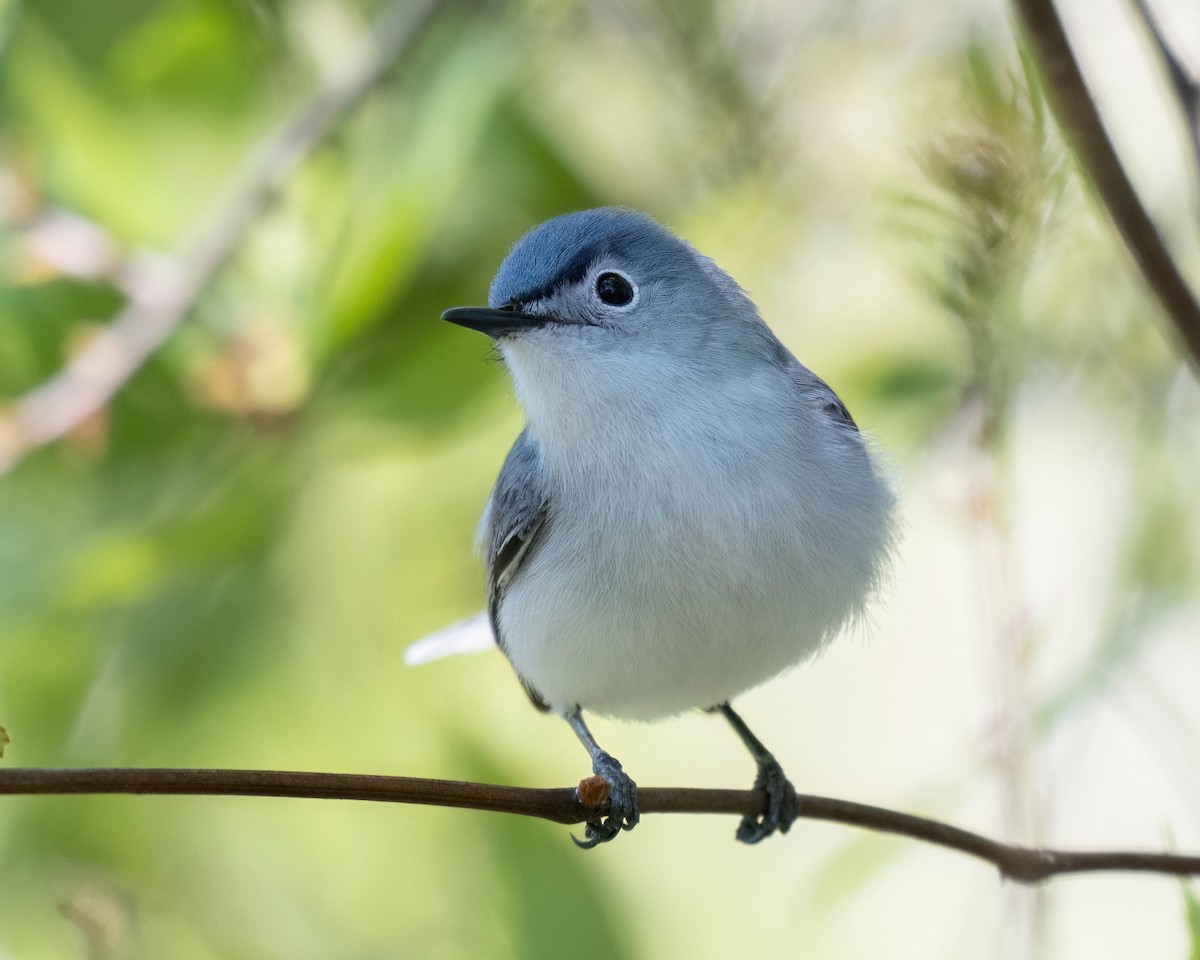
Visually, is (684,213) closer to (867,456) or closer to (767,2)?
(767,2)

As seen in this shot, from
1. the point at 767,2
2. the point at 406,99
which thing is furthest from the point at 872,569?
the point at 767,2

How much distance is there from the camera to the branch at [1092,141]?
2.54 feet

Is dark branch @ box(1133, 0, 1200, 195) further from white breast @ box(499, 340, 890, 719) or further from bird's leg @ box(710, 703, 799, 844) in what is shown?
bird's leg @ box(710, 703, 799, 844)

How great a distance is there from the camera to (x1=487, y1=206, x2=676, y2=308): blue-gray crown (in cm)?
152

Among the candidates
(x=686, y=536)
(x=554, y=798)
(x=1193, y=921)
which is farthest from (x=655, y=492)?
(x=1193, y=921)

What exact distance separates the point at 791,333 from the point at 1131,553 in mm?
593

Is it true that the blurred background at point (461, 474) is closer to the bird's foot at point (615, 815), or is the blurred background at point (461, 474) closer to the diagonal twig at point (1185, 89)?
the bird's foot at point (615, 815)

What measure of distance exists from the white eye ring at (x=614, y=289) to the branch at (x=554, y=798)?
639mm

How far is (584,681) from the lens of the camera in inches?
61.3

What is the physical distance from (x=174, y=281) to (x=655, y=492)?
0.72 meters

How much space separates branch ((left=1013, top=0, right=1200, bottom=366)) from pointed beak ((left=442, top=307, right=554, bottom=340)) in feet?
2.30

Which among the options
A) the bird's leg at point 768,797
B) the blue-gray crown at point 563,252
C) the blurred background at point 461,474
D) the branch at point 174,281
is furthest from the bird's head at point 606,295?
the bird's leg at point 768,797

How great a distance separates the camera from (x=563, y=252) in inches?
60.5

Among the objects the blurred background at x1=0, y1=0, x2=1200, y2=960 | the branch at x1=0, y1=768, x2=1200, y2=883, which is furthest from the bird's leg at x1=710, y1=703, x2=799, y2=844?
the branch at x1=0, y1=768, x2=1200, y2=883
